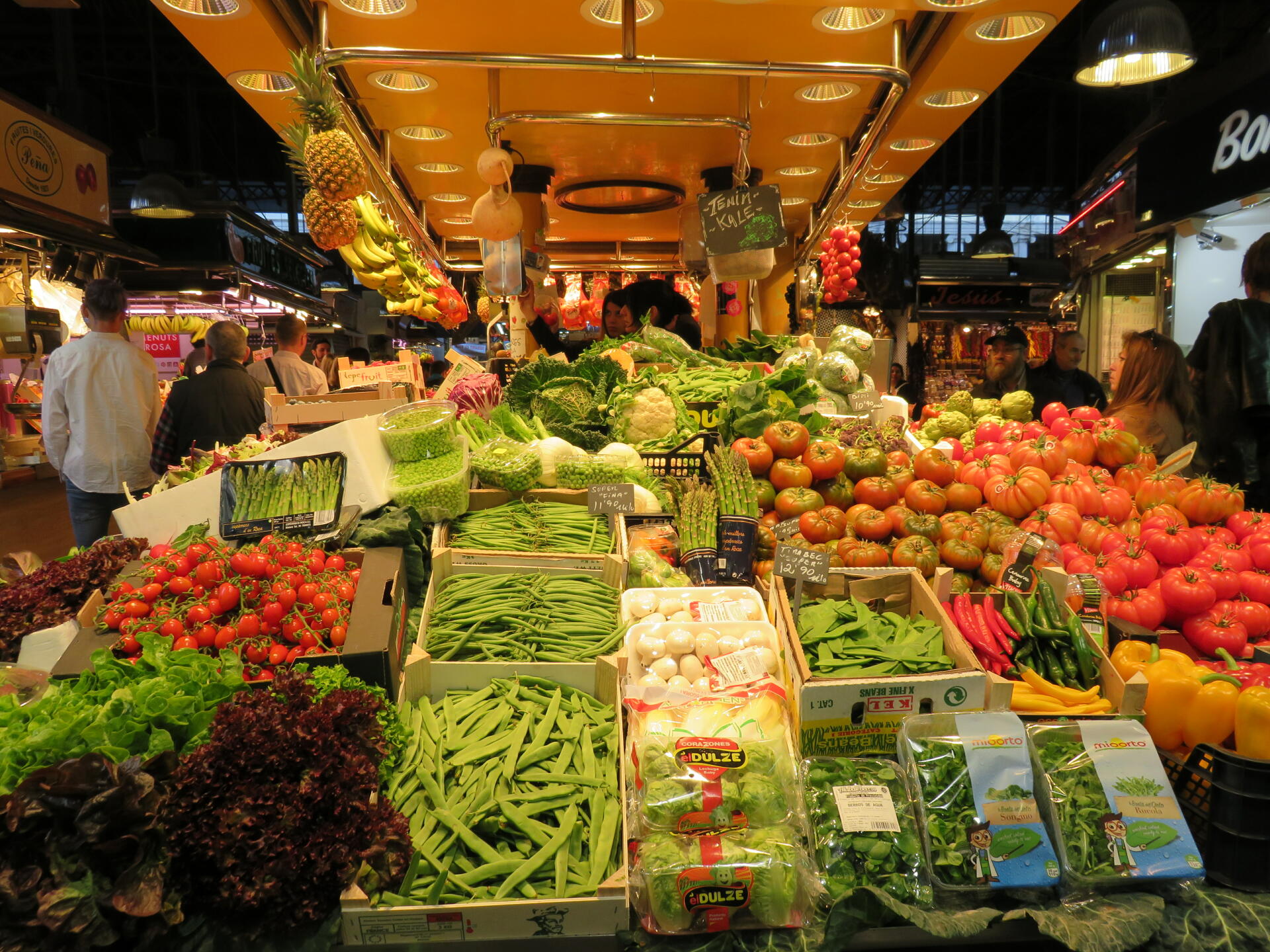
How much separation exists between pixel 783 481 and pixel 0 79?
16312 mm

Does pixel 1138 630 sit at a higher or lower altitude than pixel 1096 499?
lower

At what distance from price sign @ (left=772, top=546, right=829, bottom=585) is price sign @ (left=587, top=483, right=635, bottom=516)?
80 cm

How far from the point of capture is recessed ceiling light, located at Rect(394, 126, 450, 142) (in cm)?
554

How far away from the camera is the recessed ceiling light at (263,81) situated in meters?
4.27

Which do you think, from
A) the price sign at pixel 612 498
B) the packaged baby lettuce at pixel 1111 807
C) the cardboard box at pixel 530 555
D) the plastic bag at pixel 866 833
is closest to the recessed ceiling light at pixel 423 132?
→ the cardboard box at pixel 530 555

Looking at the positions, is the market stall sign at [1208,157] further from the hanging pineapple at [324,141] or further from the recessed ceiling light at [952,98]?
the hanging pineapple at [324,141]

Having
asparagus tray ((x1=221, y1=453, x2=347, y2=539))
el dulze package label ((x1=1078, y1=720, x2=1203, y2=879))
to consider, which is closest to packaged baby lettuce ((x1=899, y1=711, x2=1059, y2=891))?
el dulze package label ((x1=1078, y1=720, x2=1203, y2=879))

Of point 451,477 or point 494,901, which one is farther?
point 451,477

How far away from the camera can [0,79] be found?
1299 centimetres

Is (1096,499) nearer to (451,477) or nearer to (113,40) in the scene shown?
(451,477)

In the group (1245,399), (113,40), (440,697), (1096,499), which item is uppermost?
(113,40)

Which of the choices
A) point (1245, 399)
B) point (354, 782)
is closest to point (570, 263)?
point (1245, 399)

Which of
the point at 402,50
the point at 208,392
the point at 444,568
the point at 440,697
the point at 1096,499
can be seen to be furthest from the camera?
the point at 208,392

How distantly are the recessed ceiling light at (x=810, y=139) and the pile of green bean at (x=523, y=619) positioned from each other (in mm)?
4545
